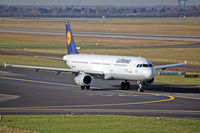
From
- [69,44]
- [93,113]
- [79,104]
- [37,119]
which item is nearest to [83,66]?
[69,44]

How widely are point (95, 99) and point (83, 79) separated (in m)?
7.22

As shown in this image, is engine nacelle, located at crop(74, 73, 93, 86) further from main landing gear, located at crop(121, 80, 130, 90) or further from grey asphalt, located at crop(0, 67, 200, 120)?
main landing gear, located at crop(121, 80, 130, 90)

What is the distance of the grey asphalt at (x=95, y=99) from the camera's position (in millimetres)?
47031

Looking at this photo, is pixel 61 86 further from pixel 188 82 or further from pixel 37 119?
pixel 37 119

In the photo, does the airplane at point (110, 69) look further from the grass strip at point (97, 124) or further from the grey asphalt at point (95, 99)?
the grass strip at point (97, 124)

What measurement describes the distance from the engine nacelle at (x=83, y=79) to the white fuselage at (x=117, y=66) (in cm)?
226

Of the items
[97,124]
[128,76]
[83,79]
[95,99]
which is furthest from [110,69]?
[97,124]

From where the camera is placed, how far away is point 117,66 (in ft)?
201

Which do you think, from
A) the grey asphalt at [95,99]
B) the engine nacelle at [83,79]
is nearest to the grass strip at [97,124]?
the grey asphalt at [95,99]

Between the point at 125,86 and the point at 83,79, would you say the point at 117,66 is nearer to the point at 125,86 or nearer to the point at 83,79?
the point at 125,86

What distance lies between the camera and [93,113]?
4553 cm

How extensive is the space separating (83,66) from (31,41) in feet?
287

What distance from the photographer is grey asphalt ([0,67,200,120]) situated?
4703 centimetres

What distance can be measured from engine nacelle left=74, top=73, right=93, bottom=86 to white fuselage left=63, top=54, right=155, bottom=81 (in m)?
2.26
